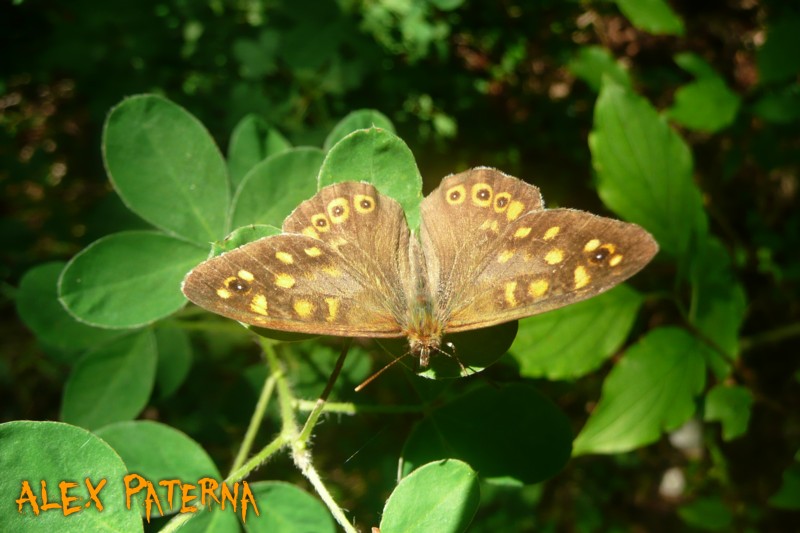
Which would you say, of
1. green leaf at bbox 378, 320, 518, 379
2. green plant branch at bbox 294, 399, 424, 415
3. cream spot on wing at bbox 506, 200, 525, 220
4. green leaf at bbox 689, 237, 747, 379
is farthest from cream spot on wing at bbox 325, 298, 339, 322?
green leaf at bbox 689, 237, 747, 379

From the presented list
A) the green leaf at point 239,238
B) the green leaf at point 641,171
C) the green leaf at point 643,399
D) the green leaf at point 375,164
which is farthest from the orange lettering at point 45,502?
the green leaf at point 641,171

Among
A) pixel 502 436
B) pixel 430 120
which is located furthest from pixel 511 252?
pixel 430 120

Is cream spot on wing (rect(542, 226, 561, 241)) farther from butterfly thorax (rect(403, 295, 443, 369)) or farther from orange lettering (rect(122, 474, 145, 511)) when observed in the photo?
orange lettering (rect(122, 474, 145, 511))

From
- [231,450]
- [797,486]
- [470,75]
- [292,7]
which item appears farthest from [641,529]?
[292,7]

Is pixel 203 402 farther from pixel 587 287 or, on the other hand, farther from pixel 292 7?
pixel 587 287

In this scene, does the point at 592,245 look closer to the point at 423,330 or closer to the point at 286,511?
the point at 423,330

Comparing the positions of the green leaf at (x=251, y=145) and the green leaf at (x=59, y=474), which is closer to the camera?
the green leaf at (x=59, y=474)

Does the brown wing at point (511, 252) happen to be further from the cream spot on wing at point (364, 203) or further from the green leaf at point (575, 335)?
the green leaf at point (575, 335)
